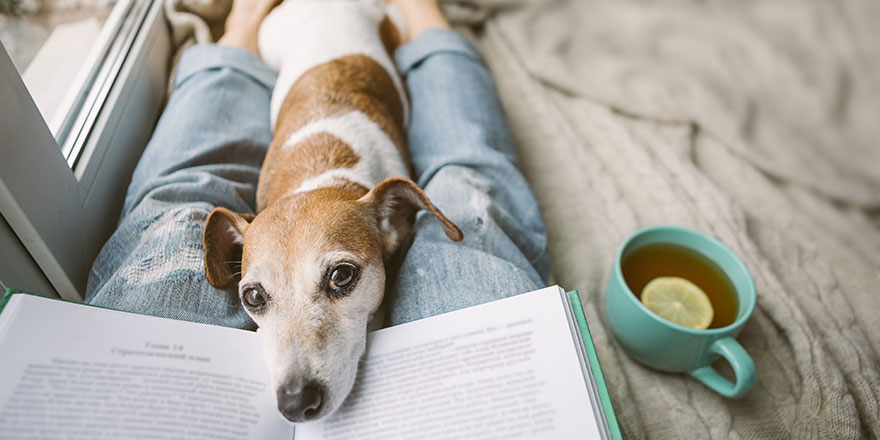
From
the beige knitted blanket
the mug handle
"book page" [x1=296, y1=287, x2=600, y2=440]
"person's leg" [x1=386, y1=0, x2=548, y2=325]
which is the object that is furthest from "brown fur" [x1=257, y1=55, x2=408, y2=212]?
the mug handle

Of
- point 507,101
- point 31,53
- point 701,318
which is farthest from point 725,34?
point 31,53

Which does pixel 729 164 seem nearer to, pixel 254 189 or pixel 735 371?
pixel 735 371

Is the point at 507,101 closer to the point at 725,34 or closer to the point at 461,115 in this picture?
the point at 461,115

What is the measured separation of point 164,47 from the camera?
62.7 inches

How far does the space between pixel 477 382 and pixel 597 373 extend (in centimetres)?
18

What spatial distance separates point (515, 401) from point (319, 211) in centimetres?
46

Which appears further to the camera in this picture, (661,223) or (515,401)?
(661,223)

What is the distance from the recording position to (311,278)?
0.83m

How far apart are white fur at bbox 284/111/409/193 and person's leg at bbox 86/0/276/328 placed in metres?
0.18

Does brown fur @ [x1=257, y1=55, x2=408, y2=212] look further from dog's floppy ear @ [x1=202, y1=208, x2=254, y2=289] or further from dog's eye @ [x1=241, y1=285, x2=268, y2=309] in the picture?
dog's eye @ [x1=241, y1=285, x2=268, y2=309]

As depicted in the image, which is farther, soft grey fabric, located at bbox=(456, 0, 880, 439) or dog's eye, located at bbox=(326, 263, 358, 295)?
soft grey fabric, located at bbox=(456, 0, 880, 439)

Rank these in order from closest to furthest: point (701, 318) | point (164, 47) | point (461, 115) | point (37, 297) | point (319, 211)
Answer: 1. point (37, 297)
2. point (319, 211)
3. point (701, 318)
4. point (461, 115)
5. point (164, 47)

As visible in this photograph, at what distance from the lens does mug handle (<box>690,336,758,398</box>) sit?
933 mm

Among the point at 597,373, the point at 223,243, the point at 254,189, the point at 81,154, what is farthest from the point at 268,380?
the point at 81,154
